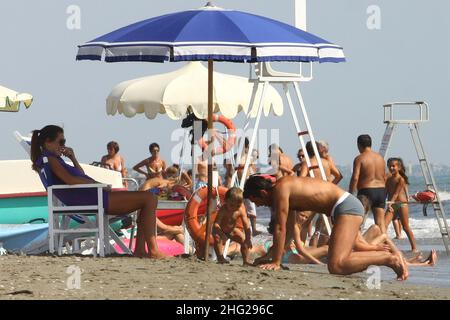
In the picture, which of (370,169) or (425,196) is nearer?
(370,169)

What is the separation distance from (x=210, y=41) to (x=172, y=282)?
2199 millimetres

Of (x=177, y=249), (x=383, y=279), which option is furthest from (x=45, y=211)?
(x=383, y=279)

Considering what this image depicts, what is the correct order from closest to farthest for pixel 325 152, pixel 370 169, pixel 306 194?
pixel 306 194 < pixel 370 169 < pixel 325 152

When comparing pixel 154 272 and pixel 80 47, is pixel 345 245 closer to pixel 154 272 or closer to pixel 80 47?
pixel 154 272

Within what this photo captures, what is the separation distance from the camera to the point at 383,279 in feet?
40.2

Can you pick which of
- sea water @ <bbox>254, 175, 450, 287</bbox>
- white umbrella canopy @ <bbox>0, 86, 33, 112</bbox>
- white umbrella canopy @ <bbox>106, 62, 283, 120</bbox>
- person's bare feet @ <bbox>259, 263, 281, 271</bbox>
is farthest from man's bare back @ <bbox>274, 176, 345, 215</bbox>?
white umbrella canopy @ <bbox>0, 86, 33, 112</bbox>

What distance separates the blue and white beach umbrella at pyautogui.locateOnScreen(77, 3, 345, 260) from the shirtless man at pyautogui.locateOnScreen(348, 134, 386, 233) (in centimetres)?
411

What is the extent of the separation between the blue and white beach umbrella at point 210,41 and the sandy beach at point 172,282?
171cm

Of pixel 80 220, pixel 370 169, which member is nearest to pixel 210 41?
pixel 80 220

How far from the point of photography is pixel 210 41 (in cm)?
1084

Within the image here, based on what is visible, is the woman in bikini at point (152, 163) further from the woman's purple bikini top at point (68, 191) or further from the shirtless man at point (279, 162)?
the woman's purple bikini top at point (68, 191)

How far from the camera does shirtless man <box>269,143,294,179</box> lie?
16.1 metres

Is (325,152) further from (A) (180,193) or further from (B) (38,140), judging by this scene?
(B) (38,140)
